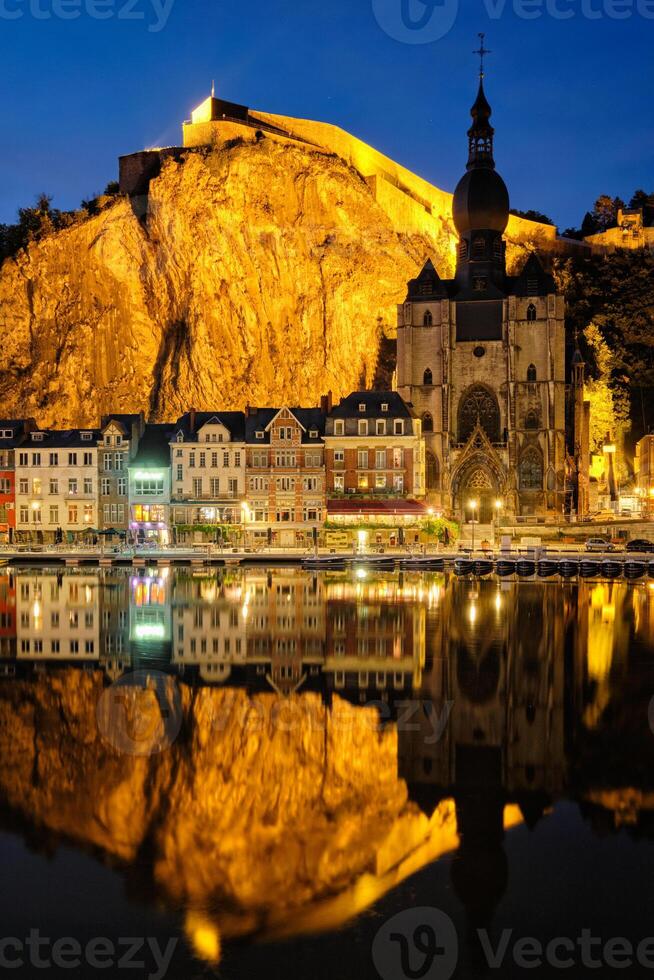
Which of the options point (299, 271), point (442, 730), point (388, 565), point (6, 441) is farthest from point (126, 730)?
point (299, 271)

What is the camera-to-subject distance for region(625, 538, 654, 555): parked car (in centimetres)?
5419

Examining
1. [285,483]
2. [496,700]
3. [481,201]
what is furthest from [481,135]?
[496,700]

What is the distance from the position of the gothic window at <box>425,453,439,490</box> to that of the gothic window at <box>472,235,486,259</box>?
1478 centimetres

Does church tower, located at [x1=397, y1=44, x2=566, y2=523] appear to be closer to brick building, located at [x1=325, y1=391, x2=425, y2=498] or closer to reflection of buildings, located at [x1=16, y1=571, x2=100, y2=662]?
brick building, located at [x1=325, y1=391, x2=425, y2=498]

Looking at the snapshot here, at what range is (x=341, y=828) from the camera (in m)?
13.2

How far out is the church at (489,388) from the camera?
6172 centimetres

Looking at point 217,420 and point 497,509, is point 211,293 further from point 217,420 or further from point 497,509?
point 497,509

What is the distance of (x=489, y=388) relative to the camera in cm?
6334

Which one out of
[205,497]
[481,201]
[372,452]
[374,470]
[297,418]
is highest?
[481,201]

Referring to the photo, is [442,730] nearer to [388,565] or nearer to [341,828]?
[341,828]

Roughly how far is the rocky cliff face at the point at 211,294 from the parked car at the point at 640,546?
88.9ft

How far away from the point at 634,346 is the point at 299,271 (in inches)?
1207

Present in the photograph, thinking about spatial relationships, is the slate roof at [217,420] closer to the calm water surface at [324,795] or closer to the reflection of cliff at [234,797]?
the calm water surface at [324,795]

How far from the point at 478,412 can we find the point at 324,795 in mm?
51079
